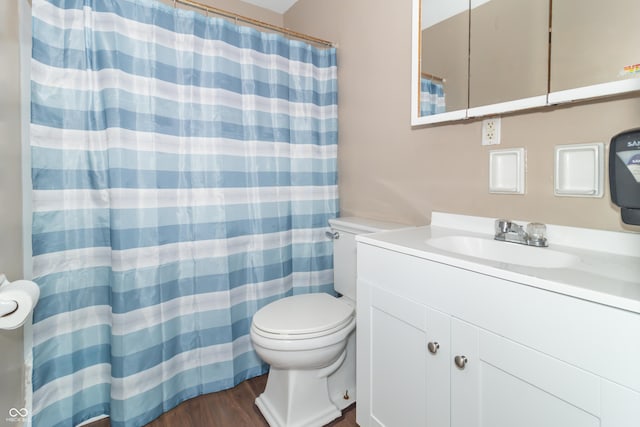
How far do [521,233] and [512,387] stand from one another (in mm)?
512

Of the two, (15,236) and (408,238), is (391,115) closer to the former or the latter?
(408,238)

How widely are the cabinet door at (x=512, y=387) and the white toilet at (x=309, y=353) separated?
56 centimetres

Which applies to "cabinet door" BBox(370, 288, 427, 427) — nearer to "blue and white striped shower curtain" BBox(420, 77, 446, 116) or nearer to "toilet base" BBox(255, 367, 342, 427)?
"toilet base" BBox(255, 367, 342, 427)

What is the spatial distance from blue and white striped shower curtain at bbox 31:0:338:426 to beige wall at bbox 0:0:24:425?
0.06 metres

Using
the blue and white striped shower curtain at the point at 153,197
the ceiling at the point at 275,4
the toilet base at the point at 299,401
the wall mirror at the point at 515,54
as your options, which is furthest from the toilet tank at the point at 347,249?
the ceiling at the point at 275,4

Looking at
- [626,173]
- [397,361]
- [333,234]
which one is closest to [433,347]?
[397,361]

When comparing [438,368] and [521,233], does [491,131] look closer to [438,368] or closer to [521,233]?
[521,233]

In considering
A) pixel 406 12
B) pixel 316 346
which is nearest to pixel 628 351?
pixel 316 346

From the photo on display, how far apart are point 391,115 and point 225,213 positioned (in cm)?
97

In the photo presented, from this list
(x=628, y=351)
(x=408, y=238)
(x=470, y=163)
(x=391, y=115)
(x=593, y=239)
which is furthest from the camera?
(x=391, y=115)

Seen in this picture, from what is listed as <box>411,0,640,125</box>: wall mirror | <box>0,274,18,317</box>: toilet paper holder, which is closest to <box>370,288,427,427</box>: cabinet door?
<box>411,0,640,125</box>: wall mirror

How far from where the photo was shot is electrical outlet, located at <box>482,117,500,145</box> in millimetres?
1208

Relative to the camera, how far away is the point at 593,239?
38.6 inches

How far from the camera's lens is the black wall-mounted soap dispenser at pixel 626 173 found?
2.60 feet
